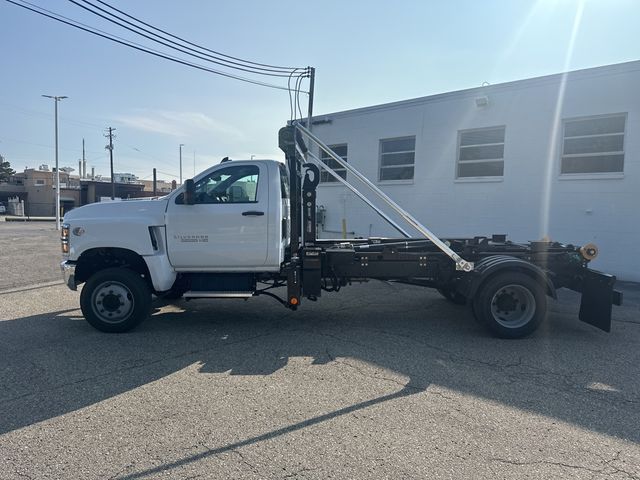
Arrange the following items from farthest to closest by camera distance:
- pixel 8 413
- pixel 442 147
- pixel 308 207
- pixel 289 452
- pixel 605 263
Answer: pixel 442 147
pixel 605 263
pixel 308 207
pixel 8 413
pixel 289 452

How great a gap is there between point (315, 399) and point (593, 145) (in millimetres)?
10048

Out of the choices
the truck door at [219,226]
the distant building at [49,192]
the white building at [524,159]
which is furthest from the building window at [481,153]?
the distant building at [49,192]

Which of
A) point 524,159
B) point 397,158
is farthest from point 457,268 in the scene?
point 397,158

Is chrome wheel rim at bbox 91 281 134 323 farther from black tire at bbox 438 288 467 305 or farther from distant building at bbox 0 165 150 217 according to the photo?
distant building at bbox 0 165 150 217

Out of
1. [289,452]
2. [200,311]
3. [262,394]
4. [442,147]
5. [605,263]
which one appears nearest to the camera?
[289,452]

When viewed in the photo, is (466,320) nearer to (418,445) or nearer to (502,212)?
(418,445)

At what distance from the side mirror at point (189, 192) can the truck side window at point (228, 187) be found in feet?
0.34

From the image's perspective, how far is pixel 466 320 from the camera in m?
6.92

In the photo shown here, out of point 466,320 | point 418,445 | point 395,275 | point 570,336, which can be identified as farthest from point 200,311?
point 570,336

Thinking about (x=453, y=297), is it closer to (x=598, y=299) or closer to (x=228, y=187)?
(x=598, y=299)

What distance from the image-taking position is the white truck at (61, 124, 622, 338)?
5.93 metres

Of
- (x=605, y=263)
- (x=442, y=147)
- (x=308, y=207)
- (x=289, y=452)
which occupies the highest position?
(x=442, y=147)

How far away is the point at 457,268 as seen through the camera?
609 cm

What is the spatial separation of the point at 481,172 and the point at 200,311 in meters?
8.75
